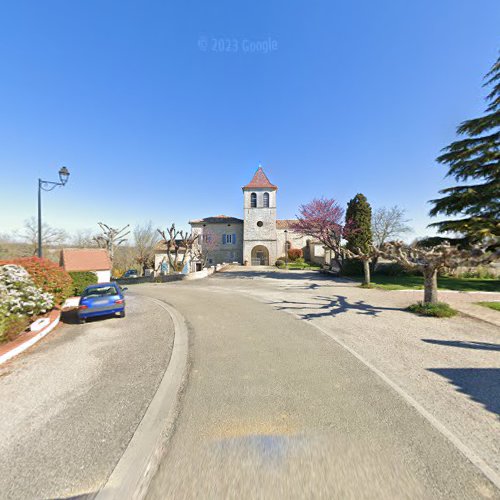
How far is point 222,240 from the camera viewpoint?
121 feet

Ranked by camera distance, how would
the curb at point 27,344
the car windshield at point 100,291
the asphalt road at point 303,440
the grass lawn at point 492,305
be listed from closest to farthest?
the asphalt road at point 303,440 < the curb at point 27,344 < the car windshield at point 100,291 < the grass lawn at point 492,305

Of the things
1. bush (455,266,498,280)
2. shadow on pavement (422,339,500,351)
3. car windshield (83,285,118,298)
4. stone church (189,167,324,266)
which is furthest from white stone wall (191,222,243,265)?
shadow on pavement (422,339,500,351)

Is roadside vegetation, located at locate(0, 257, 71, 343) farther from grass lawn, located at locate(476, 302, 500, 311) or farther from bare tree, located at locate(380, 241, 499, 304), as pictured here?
grass lawn, located at locate(476, 302, 500, 311)

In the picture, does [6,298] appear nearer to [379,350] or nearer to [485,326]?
[379,350]

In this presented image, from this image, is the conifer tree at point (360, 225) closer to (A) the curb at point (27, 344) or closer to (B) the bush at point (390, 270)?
(B) the bush at point (390, 270)

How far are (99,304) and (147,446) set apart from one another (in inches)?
241

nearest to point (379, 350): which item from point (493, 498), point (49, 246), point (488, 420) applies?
point (488, 420)

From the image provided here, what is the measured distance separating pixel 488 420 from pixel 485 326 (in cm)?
516

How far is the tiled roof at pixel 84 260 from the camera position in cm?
1817

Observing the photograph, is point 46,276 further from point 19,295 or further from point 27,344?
point 27,344

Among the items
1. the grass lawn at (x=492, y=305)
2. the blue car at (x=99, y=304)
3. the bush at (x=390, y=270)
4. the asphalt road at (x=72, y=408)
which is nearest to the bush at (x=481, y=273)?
the bush at (x=390, y=270)

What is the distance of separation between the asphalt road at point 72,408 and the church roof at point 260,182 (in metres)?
31.4

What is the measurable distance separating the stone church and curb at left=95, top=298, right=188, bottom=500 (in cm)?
3020

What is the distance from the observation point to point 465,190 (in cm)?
1357
